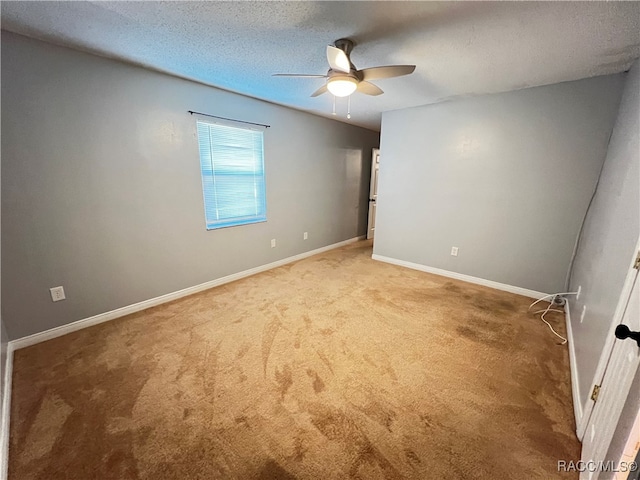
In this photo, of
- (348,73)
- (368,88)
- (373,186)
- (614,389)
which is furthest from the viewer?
(373,186)

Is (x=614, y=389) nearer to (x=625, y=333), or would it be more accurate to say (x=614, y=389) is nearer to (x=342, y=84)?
(x=625, y=333)

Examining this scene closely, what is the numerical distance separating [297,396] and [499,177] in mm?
3216

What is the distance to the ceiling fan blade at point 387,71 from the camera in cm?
175

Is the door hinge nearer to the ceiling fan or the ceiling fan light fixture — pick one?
the ceiling fan

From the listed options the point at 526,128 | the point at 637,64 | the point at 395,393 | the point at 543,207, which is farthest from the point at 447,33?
the point at 395,393

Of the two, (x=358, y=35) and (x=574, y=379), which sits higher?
(x=358, y=35)

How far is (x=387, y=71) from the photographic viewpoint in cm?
181

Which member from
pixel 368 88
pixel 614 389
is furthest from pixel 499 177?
pixel 614 389

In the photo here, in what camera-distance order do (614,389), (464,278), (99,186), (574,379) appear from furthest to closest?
(464,278) → (99,186) → (574,379) → (614,389)

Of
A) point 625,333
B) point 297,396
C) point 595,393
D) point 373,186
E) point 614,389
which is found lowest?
point 297,396

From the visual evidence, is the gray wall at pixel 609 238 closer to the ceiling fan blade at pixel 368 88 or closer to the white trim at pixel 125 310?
the ceiling fan blade at pixel 368 88

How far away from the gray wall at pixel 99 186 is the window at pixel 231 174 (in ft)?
0.39

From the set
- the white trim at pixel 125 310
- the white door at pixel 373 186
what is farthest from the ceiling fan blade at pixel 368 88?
the white door at pixel 373 186

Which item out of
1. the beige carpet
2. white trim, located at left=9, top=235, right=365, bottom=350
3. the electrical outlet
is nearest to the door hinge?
the beige carpet
